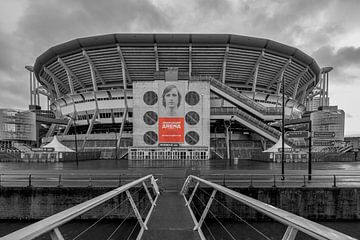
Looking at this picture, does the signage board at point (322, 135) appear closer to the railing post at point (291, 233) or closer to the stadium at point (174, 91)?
the railing post at point (291, 233)

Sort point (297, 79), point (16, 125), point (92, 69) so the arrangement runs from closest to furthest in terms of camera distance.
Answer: point (92, 69) < point (16, 125) < point (297, 79)

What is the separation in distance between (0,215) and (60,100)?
4935cm

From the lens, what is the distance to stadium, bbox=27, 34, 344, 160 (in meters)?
41.6

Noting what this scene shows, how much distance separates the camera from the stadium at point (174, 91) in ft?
136

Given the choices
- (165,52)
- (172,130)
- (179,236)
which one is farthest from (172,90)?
(179,236)

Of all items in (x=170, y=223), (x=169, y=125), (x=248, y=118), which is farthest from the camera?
(x=248, y=118)

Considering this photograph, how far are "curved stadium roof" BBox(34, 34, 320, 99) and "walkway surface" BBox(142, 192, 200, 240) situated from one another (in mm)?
42909

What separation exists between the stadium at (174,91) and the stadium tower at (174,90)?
0.19 meters

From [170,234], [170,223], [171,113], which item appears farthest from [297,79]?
[170,234]

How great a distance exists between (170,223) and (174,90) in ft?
122

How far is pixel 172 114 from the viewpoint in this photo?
41.6 meters

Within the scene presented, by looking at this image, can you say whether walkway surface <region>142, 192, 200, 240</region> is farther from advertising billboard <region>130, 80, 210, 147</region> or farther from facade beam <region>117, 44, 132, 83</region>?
facade beam <region>117, 44, 132, 83</region>

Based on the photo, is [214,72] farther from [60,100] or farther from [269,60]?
[60,100]

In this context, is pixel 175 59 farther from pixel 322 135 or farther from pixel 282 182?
pixel 282 182
